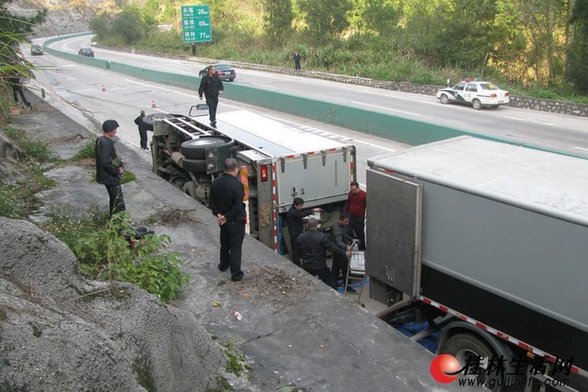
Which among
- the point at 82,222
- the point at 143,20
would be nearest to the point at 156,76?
the point at 82,222

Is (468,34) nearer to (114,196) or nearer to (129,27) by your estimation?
(114,196)

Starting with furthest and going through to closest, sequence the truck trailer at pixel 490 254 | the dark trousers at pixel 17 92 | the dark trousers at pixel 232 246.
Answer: the dark trousers at pixel 232 246
the dark trousers at pixel 17 92
the truck trailer at pixel 490 254

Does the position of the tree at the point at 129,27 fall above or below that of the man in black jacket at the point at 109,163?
above

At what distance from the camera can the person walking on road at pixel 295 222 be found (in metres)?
8.44

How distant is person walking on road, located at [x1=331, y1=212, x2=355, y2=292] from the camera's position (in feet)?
25.6

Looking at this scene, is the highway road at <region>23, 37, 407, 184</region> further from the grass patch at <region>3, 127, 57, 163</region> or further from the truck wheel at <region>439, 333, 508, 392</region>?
the truck wheel at <region>439, 333, 508, 392</region>

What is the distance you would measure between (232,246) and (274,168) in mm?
2196

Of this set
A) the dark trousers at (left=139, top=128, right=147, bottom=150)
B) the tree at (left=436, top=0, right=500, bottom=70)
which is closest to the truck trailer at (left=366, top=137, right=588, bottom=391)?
the dark trousers at (left=139, top=128, right=147, bottom=150)

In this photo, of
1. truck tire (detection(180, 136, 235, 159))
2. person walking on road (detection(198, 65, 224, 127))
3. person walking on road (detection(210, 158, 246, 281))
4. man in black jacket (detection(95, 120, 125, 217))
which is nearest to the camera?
person walking on road (detection(210, 158, 246, 281))

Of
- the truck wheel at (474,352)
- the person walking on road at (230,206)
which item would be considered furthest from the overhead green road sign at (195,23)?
the truck wheel at (474,352)

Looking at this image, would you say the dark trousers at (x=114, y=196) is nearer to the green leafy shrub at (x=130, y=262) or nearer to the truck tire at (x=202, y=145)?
the green leafy shrub at (x=130, y=262)

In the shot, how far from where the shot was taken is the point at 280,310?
20.7 feet

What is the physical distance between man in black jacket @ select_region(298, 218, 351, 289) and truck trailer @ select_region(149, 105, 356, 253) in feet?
3.98

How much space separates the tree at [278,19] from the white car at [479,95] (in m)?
31.0
